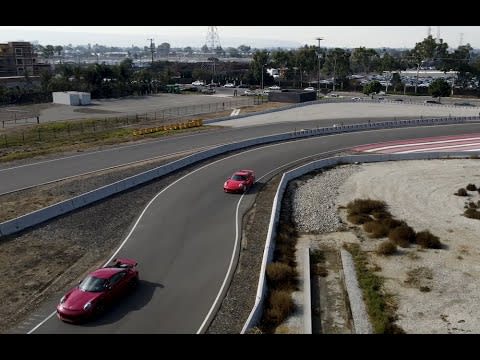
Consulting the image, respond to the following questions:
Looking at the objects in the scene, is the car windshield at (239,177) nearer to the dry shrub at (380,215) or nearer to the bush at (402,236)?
the dry shrub at (380,215)

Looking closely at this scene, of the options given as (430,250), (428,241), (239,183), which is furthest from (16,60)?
(430,250)

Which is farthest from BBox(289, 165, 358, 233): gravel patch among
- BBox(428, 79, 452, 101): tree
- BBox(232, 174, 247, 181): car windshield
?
BBox(428, 79, 452, 101): tree

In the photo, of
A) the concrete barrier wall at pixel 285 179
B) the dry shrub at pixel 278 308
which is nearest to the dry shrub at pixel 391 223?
the concrete barrier wall at pixel 285 179

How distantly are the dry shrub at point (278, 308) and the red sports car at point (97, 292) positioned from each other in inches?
215

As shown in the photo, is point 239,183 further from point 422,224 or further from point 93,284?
point 93,284

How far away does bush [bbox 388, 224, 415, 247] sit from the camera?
24.7 m

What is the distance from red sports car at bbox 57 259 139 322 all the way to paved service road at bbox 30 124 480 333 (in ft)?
1.25

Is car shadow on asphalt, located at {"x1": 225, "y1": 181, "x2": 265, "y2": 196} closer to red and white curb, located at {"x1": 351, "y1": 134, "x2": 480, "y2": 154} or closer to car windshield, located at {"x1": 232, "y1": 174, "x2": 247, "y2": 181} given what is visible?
car windshield, located at {"x1": 232, "y1": 174, "x2": 247, "y2": 181}

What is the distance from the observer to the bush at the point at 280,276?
1914 cm
